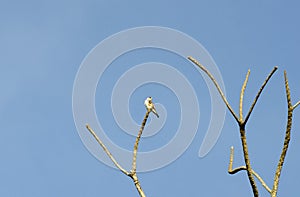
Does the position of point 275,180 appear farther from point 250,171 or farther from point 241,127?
point 241,127

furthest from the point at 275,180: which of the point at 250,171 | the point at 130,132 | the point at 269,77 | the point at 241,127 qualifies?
the point at 130,132

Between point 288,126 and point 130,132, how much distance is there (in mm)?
2876

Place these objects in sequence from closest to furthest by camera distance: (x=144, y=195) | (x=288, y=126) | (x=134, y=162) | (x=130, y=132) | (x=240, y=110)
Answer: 1. (x=288, y=126)
2. (x=240, y=110)
3. (x=144, y=195)
4. (x=134, y=162)
5. (x=130, y=132)

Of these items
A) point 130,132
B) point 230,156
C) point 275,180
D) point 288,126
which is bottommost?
point 275,180

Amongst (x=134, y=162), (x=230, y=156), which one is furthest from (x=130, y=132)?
(x=230, y=156)

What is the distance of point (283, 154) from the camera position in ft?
10.4

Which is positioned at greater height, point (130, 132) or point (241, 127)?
point (130, 132)

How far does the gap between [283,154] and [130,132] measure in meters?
2.83

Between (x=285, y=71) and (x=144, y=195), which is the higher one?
(x=285, y=71)

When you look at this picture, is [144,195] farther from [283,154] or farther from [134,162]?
[283,154]

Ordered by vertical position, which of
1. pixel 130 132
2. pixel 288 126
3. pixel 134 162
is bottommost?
pixel 288 126

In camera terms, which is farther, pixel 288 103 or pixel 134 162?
pixel 134 162

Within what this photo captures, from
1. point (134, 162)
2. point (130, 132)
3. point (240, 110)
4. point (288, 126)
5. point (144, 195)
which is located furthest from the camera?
point (130, 132)

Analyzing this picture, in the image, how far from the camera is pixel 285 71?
128 inches
